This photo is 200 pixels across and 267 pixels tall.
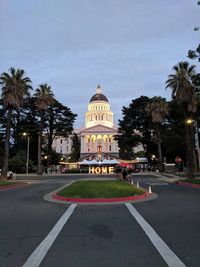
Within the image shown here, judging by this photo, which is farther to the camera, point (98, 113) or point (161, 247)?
point (98, 113)

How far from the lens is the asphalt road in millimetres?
6738

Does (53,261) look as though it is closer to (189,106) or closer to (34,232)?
(34,232)

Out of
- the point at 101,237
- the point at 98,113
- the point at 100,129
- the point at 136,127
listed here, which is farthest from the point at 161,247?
the point at 98,113

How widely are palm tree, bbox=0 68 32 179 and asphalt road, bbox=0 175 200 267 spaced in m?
32.6

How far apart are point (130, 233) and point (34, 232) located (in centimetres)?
273

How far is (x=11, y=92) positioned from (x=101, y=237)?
3945cm

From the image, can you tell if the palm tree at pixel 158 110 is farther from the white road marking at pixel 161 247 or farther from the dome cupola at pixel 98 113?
the dome cupola at pixel 98 113

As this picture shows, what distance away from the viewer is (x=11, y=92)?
45.5 m

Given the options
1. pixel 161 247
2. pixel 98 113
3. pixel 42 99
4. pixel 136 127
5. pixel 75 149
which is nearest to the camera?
pixel 161 247

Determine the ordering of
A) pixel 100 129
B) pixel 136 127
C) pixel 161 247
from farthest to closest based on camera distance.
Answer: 1. pixel 100 129
2. pixel 136 127
3. pixel 161 247

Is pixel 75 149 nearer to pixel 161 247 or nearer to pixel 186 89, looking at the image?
pixel 186 89

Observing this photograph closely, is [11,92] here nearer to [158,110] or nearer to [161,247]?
[158,110]

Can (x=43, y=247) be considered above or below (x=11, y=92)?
below

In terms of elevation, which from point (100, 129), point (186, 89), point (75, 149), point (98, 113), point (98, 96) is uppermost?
point (98, 96)
